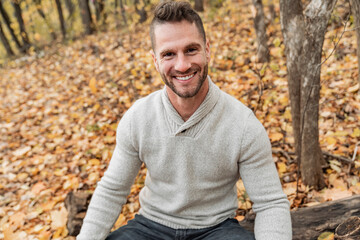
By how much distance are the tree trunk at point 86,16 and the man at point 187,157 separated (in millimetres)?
10477

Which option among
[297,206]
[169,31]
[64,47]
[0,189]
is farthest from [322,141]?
[64,47]

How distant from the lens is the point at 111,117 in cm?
491

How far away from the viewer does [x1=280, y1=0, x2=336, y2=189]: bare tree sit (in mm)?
1959

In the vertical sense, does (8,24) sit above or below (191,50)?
above

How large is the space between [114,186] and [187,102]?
0.78 metres

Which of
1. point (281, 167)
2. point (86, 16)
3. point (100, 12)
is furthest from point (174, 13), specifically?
point (100, 12)

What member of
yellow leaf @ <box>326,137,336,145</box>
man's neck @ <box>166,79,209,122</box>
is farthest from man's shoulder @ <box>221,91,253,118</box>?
yellow leaf @ <box>326,137,336,145</box>

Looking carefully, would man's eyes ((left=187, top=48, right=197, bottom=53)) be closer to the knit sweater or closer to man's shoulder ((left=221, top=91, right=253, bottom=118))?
the knit sweater

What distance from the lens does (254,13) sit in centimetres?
486

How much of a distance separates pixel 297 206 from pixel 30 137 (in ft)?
15.7

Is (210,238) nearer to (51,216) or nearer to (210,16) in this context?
(51,216)

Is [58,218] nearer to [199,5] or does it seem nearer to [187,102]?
[187,102]

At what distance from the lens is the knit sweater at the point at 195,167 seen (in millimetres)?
1702

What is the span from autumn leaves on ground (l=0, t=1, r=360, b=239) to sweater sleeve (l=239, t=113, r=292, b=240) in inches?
37.7
